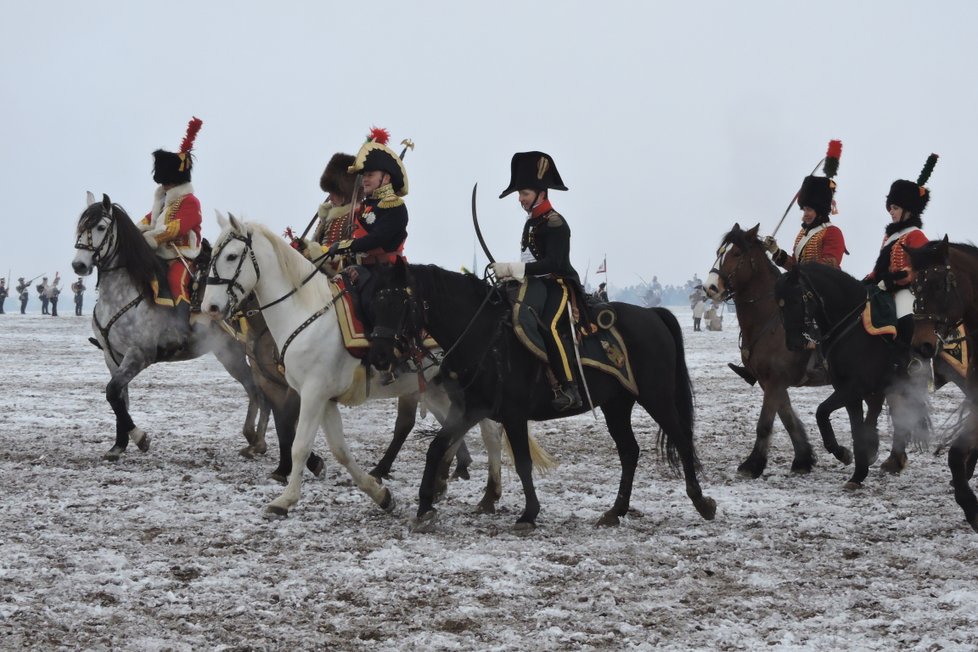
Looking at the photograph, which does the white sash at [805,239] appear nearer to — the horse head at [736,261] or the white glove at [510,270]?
the horse head at [736,261]

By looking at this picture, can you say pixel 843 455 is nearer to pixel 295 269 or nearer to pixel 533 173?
pixel 533 173

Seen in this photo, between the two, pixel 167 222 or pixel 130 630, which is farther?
pixel 167 222

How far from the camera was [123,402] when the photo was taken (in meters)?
11.1

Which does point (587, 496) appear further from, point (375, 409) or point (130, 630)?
point (375, 409)

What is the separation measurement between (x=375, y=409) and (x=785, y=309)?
7.94 metres

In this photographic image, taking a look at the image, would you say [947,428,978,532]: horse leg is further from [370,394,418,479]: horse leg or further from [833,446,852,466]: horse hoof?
[370,394,418,479]: horse leg

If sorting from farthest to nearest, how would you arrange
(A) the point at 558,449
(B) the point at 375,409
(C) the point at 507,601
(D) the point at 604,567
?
(B) the point at 375,409 < (A) the point at 558,449 < (D) the point at 604,567 < (C) the point at 507,601

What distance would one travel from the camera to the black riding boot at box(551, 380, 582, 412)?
7859 mm

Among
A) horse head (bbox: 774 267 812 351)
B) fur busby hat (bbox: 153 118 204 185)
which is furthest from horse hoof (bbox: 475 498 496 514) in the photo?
fur busby hat (bbox: 153 118 204 185)

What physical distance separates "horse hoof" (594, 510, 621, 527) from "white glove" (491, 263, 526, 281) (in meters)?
1.89

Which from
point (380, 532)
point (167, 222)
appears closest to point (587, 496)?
point (380, 532)

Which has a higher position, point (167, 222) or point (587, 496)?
point (167, 222)

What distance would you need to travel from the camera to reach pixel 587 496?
916 cm

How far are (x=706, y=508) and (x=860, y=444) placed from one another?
7.77 ft
